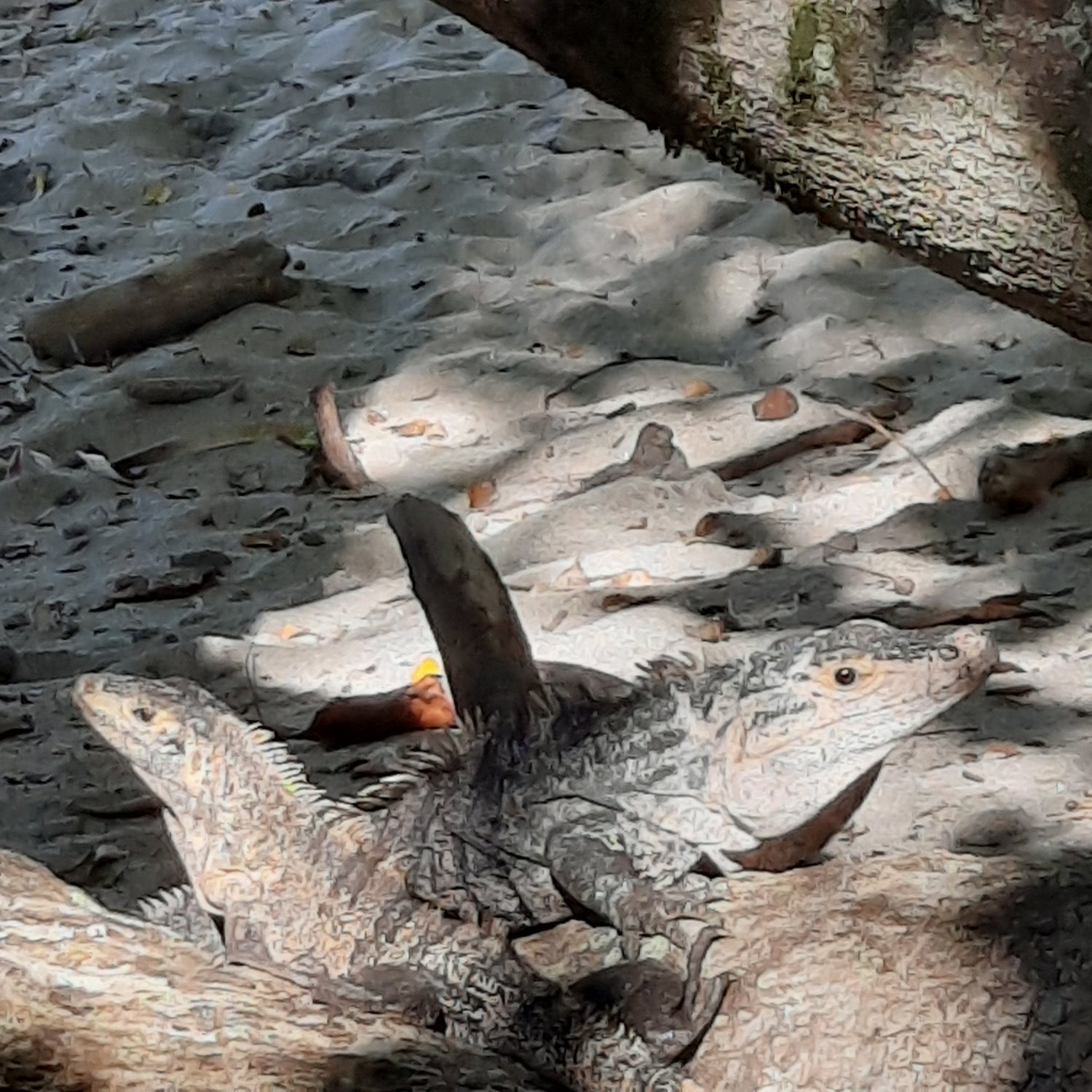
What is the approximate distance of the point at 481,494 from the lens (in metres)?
3.92

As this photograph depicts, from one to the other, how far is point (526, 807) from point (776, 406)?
155cm

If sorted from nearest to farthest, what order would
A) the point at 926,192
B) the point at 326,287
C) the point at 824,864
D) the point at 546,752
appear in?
the point at 926,192 < the point at 824,864 < the point at 546,752 < the point at 326,287

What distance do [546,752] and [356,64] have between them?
14.1ft

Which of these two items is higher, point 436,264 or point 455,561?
point 455,561

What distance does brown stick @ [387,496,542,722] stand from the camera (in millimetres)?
2730

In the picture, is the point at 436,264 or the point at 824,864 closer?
the point at 824,864

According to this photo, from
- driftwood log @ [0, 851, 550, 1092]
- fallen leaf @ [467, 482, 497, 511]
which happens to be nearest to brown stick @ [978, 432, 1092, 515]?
fallen leaf @ [467, 482, 497, 511]

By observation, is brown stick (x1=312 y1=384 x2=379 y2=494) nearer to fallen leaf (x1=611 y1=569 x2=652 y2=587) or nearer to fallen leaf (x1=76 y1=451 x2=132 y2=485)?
fallen leaf (x1=76 y1=451 x2=132 y2=485)

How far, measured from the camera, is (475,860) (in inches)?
106

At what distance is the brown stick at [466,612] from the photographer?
107 inches

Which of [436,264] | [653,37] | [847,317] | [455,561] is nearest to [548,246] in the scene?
[436,264]

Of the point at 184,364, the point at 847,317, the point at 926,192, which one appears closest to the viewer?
the point at 926,192

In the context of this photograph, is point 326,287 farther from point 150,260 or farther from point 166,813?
point 166,813

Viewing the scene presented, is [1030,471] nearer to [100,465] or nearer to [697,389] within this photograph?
[697,389]
